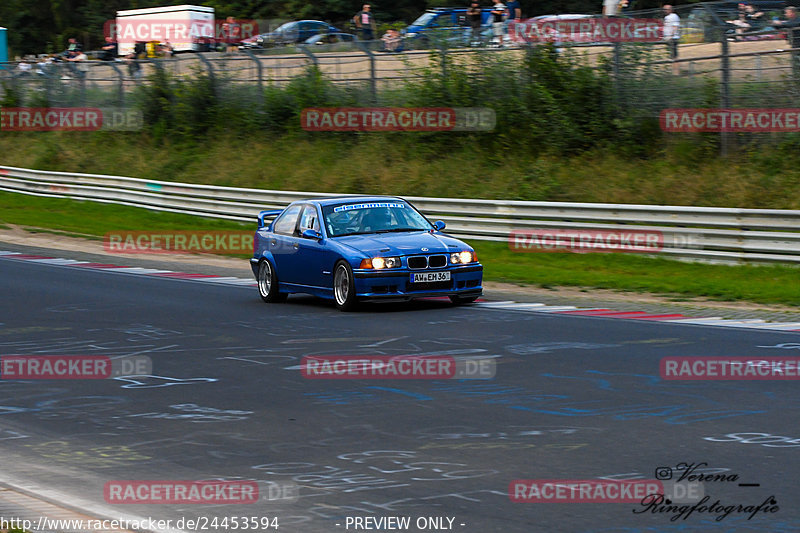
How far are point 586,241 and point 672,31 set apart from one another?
6.63m

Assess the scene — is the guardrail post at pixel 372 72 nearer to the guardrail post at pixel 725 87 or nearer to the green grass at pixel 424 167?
the green grass at pixel 424 167

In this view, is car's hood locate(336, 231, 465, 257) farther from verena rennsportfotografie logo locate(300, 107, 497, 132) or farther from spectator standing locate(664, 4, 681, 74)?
verena rennsportfotografie logo locate(300, 107, 497, 132)

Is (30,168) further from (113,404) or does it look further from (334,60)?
(113,404)

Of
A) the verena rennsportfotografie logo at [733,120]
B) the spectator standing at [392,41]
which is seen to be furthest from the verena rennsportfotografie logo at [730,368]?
the spectator standing at [392,41]

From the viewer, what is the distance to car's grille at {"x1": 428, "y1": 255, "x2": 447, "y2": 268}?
13695mm

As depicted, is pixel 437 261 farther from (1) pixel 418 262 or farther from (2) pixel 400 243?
(2) pixel 400 243

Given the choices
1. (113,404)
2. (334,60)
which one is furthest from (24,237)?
(113,404)

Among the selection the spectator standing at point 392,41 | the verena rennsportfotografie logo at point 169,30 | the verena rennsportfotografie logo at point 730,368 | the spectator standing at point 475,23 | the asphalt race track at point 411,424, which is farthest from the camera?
the verena rennsportfotografie logo at point 169,30

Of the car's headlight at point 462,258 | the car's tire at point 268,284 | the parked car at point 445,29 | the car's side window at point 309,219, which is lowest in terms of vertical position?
the car's tire at point 268,284

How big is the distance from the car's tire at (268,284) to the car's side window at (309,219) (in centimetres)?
84

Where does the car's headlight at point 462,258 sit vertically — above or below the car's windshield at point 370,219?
below

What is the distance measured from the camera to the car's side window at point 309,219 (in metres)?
15.0

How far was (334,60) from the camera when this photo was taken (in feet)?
106

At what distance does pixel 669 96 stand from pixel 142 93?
68.7 ft
